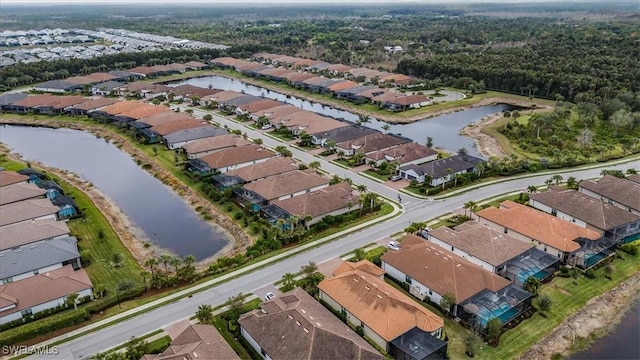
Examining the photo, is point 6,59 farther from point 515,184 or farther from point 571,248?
point 571,248

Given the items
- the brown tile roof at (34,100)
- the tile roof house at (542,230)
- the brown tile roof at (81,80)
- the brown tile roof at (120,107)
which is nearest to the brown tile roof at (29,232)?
the tile roof house at (542,230)

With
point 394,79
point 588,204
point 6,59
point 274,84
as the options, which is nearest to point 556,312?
point 588,204

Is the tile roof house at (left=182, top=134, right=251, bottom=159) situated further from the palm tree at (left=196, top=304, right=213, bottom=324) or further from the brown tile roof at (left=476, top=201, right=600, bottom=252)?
the brown tile roof at (left=476, top=201, right=600, bottom=252)

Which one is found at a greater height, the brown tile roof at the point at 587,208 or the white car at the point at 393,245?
the brown tile roof at the point at 587,208

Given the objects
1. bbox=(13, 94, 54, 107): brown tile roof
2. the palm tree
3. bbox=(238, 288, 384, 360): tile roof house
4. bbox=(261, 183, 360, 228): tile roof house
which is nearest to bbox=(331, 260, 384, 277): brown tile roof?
bbox=(238, 288, 384, 360): tile roof house

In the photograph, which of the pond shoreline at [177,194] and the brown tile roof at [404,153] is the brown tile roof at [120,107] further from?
the brown tile roof at [404,153]

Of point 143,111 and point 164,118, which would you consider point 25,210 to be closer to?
point 164,118

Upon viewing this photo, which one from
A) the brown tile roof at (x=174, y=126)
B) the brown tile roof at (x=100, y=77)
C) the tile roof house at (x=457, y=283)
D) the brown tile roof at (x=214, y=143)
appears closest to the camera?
the tile roof house at (x=457, y=283)

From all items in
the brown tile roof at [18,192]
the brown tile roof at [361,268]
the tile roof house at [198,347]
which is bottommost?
the brown tile roof at [18,192]
